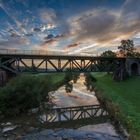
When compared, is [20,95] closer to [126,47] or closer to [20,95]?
[20,95]

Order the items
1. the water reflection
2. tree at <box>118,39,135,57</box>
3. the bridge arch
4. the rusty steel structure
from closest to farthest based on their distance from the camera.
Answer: the rusty steel structure < the water reflection < the bridge arch < tree at <box>118,39,135,57</box>

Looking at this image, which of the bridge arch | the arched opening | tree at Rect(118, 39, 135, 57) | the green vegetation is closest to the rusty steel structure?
the green vegetation

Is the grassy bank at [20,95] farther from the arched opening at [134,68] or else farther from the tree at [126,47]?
the tree at [126,47]

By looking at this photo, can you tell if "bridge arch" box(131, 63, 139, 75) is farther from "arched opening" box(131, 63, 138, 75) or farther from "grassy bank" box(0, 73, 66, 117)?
"grassy bank" box(0, 73, 66, 117)

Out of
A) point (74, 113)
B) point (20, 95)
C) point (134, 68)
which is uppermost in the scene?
point (134, 68)

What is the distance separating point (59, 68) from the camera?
64938 mm

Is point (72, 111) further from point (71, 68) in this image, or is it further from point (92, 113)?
point (71, 68)

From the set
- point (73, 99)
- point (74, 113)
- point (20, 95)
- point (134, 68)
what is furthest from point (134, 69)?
point (20, 95)

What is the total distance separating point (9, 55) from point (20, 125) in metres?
31.9

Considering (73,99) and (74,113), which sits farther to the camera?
(73,99)

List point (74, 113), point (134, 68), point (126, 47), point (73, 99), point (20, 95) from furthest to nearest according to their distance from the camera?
point (126, 47) → point (134, 68) → point (73, 99) → point (74, 113) → point (20, 95)

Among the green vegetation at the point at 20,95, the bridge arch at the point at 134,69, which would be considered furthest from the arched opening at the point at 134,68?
the green vegetation at the point at 20,95

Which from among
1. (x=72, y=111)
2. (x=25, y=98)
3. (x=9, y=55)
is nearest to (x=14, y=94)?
(x=25, y=98)

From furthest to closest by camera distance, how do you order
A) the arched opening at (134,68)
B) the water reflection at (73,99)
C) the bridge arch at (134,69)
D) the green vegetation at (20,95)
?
the arched opening at (134,68), the bridge arch at (134,69), the water reflection at (73,99), the green vegetation at (20,95)
